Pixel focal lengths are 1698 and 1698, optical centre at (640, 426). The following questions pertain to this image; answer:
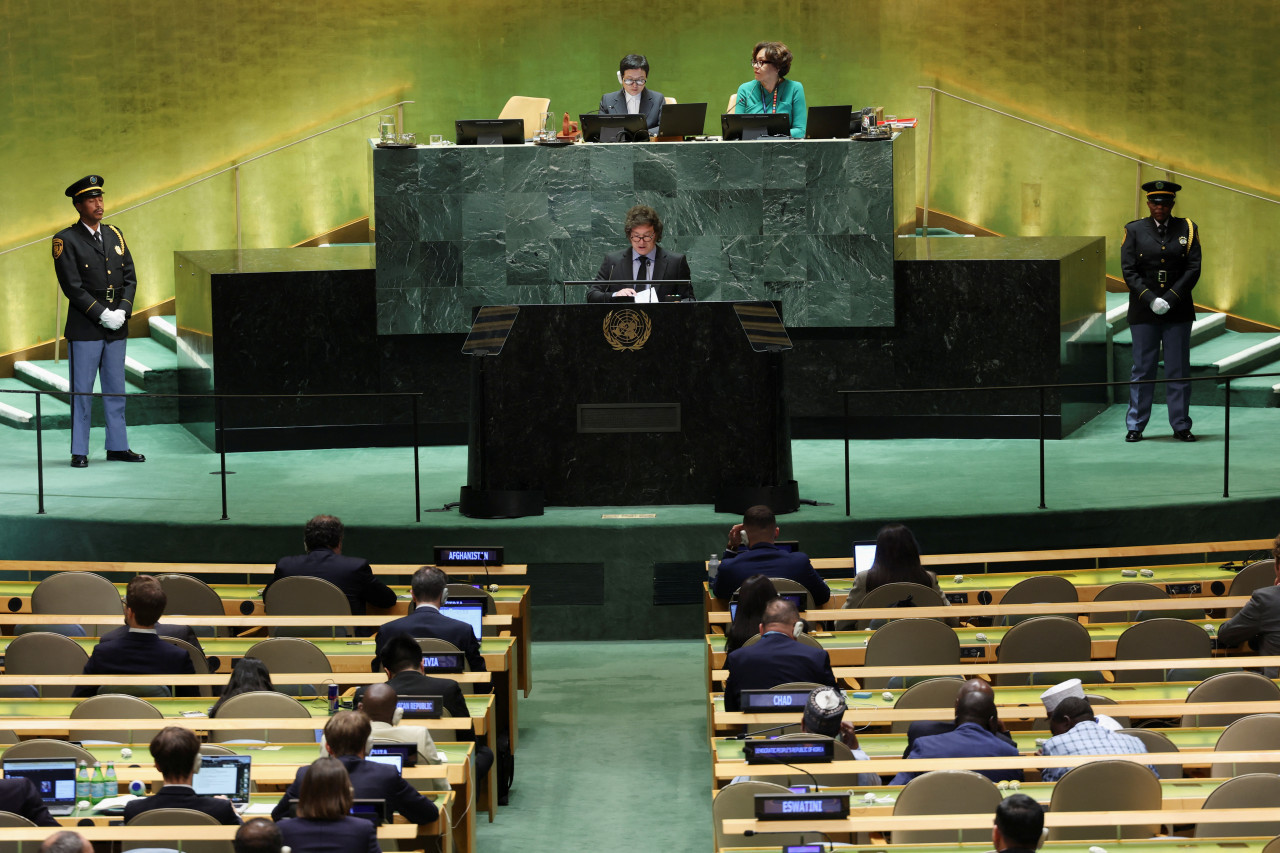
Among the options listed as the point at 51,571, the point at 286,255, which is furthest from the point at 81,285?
the point at 51,571

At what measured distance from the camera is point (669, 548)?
9.70 meters

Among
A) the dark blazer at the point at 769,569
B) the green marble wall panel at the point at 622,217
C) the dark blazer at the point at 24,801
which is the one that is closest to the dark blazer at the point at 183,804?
the dark blazer at the point at 24,801

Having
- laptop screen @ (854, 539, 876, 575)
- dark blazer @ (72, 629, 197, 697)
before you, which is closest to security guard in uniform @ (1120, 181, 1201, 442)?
laptop screen @ (854, 539, 876, 575)

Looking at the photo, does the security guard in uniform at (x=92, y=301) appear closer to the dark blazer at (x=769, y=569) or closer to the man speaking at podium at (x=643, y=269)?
the man speaking at podium at (x=643, y=269)

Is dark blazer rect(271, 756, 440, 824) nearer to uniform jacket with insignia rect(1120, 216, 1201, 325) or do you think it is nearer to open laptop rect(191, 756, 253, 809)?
open laptop rect(191, 756, 253, 809)

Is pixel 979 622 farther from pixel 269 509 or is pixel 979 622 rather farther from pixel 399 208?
pixel 399 208

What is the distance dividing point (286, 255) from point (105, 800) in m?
8.10

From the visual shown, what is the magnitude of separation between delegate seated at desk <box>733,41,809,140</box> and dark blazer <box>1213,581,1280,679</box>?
5819mm

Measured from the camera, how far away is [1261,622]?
23.7 feet

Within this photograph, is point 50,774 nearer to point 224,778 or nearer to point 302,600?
point 224,778

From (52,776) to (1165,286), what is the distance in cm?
880

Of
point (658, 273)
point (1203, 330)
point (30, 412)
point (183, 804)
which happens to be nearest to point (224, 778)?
point (183, 804)

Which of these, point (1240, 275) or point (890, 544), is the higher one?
point (1240, 275)

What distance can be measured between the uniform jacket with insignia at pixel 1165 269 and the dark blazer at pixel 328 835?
8.44 metres
